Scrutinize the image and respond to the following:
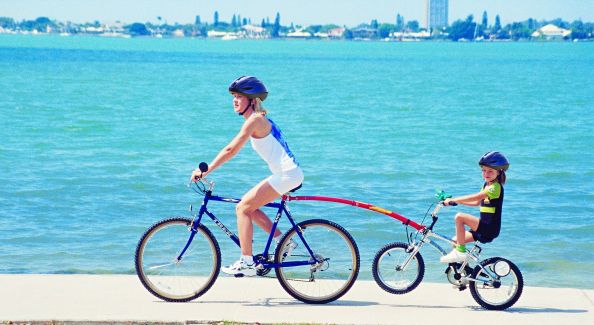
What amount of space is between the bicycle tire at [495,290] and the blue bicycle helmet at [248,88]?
2.03 meters

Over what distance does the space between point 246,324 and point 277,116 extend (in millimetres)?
38525

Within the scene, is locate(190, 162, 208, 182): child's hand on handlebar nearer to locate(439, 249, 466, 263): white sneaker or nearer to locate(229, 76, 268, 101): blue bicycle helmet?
locate(229, 76, 268, 101): blue bicycle helmet

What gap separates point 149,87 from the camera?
7038 cm

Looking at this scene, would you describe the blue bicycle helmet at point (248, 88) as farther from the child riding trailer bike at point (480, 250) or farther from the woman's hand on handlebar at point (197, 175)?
the child riding trailer bike at point (480, 250)

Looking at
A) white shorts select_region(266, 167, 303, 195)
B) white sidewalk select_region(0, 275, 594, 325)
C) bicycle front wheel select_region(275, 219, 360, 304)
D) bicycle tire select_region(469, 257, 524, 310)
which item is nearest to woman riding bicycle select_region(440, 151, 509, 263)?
bicycle tire select_region(469, 257, 524, 310)

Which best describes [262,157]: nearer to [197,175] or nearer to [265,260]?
[197,175]

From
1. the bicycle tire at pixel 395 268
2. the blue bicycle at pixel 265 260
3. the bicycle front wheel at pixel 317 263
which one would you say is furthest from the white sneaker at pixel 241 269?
the bicycle tire at pixel 395 268

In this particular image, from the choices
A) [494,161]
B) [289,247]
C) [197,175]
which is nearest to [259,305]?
[289,247]

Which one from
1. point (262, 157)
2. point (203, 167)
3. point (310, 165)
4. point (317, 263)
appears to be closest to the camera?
point (203, 167)

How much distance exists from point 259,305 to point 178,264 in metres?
0.72

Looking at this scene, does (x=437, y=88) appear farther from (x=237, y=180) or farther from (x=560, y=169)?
(x=237, y=180)

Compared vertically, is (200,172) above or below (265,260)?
above

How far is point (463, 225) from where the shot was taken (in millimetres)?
7703

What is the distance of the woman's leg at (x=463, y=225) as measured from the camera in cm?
766
